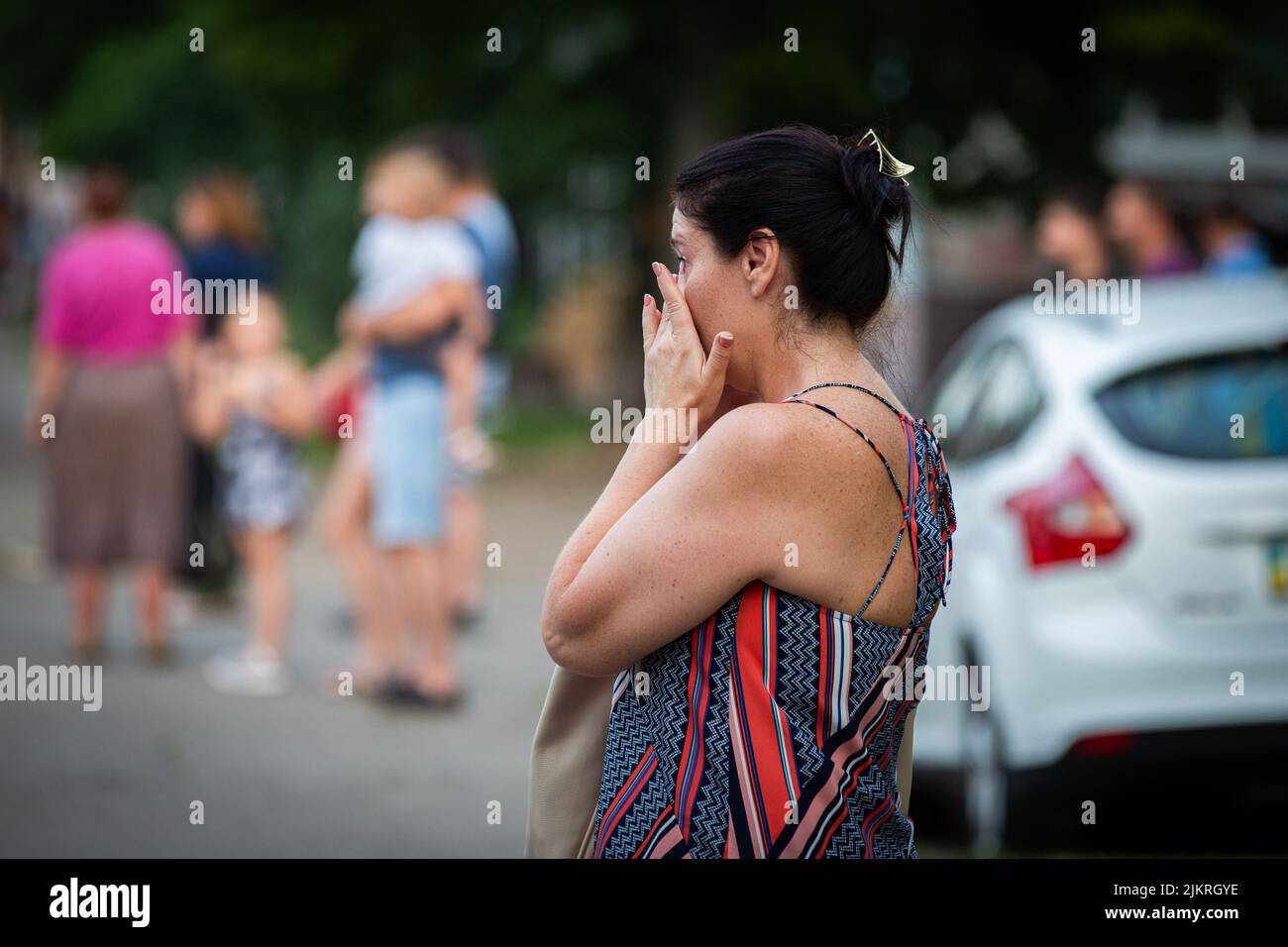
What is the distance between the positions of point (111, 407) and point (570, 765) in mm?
6229

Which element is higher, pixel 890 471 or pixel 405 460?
pixel 405 460

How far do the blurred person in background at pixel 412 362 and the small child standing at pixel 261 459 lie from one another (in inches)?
27.3

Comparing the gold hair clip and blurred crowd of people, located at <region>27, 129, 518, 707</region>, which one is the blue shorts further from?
the gold hair clip

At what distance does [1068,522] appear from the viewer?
5219mm

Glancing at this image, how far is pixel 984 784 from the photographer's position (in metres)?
5.56

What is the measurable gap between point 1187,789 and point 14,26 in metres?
23.4

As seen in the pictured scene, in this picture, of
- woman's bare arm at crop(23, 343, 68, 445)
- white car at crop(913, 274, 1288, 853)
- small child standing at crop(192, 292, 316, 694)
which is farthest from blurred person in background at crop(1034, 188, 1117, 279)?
woman's bare arm at crop(23, 343, 68, 445)

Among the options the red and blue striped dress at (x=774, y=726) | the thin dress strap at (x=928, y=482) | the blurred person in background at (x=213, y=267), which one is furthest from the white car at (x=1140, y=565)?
the blurred person in background at (x=213, y=267)

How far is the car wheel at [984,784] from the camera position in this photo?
5.37 m

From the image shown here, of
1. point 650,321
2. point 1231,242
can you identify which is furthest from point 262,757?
point 1231,242

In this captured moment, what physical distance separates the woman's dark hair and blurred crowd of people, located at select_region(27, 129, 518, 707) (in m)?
4.99

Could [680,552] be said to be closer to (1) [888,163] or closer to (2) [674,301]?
(2) [674,301]

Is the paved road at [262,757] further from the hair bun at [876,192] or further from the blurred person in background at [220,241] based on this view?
the hair bun at [876,192]

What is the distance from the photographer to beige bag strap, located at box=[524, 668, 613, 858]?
2.49 metres
